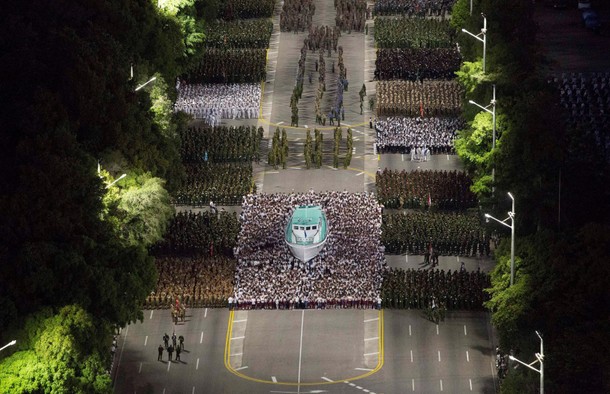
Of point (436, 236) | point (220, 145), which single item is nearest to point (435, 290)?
point (436, 236)


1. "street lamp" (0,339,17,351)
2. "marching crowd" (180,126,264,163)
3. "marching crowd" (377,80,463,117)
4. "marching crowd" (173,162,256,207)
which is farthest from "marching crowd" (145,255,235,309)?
"marching crowd" (377,80,463,117)

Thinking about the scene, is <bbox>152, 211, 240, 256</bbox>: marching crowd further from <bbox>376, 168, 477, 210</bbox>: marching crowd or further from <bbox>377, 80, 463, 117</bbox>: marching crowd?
<bbox>377, 80, 463, 117</bbox>: marching crowd

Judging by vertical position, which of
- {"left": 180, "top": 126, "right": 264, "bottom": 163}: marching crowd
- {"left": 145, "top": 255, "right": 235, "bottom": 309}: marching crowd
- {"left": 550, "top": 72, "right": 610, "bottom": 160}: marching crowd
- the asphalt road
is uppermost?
{"left": 550, "top": 72, "right": 610, "bottom": 160}: marching crowd

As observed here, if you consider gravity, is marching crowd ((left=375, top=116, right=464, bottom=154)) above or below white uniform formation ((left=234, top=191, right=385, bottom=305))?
above

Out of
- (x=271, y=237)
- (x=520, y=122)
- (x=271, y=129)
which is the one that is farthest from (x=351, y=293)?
(x=271, y=129)

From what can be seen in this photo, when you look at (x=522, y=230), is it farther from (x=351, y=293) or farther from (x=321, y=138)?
(x=321, y=138)

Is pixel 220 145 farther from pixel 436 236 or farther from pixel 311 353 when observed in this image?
pixel 311 353

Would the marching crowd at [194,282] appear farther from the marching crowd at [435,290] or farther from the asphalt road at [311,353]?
the marching crowd at [435,290]
